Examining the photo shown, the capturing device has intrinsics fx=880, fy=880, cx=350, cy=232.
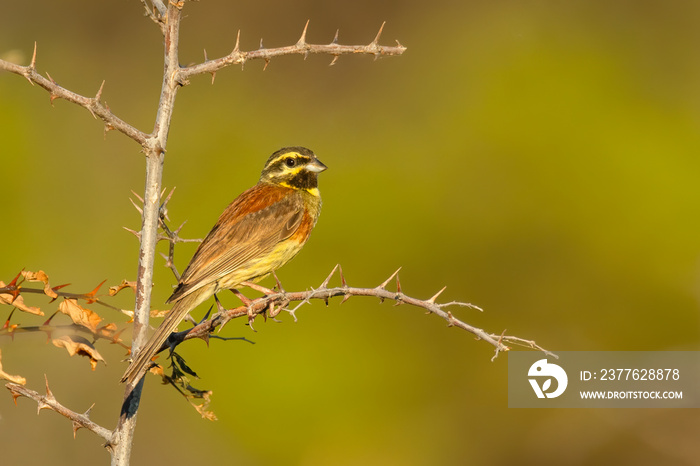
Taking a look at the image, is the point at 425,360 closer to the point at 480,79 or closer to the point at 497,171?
the point at 497,171

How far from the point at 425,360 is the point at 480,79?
468 centimetres

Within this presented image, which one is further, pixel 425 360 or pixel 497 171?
pixel 497 171

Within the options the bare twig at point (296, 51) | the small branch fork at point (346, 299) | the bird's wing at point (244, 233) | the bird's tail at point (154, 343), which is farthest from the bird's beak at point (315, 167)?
the bare twig at point (296, 51)

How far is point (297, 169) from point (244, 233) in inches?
33.8

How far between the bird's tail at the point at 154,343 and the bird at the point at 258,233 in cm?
1

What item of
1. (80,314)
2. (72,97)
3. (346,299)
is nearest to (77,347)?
(80,314)

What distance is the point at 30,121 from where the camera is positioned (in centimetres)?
1126

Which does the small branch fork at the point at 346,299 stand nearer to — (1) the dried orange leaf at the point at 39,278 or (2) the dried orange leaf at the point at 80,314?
(2) the dried orange leaf at the point at 80,314

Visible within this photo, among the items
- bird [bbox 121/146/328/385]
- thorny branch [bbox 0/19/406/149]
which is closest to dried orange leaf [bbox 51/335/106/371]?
thorny branch [bbox 0/19/406/149]

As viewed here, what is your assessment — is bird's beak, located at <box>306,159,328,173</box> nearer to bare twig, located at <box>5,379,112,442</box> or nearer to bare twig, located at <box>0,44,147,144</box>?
bare twig, located at <box>0,44,147,144</box>

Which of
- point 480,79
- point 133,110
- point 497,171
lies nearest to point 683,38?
point 480,79

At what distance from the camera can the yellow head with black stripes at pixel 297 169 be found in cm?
593

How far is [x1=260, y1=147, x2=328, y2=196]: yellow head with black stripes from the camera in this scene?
593 cm

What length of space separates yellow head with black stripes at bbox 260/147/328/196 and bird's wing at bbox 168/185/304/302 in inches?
9.6
